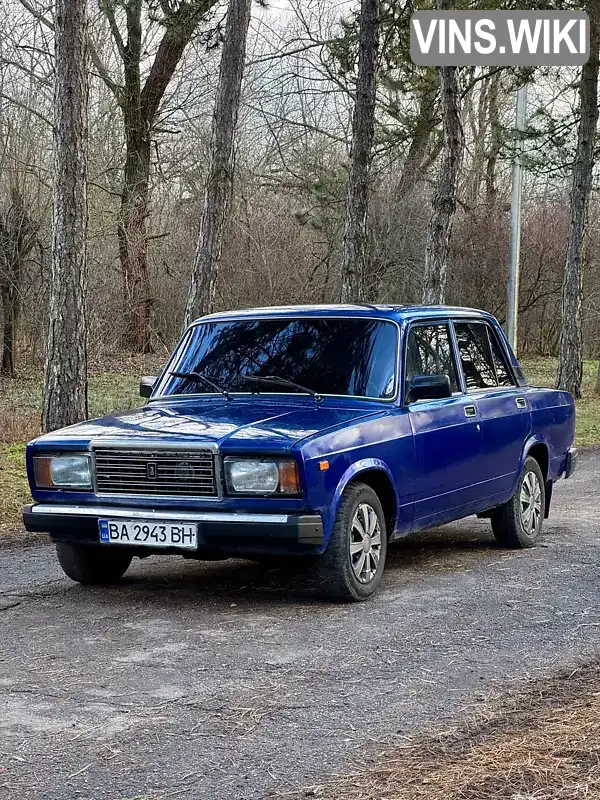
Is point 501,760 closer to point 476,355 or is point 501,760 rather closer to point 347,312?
point 347,312

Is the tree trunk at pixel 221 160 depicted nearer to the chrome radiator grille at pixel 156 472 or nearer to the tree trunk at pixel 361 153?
the tree trunk at pixel 361 153

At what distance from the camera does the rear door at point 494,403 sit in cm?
826

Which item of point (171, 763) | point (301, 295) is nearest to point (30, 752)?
point (171, 763)

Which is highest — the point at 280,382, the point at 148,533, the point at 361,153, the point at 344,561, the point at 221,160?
the point at 361,153

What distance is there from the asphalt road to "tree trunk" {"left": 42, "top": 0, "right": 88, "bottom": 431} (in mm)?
5283

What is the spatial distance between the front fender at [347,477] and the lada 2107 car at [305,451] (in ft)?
0.05

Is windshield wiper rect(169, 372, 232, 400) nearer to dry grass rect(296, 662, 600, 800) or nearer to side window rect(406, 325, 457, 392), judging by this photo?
side window rect(406, 325, 457, 392)

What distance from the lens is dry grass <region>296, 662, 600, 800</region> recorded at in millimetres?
3852

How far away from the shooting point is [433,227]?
18672mm

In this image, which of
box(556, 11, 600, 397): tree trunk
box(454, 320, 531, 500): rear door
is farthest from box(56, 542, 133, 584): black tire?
box(556, 11, 600, 397): tree trunk

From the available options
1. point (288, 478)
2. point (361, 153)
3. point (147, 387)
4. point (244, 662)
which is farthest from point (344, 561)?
point (361, 153)

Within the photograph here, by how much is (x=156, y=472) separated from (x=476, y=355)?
10.4 feet

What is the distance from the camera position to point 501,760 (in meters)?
4.14

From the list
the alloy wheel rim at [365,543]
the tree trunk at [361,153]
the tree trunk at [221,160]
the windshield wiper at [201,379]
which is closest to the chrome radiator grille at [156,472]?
the alloy wheel rim at [365,543]
